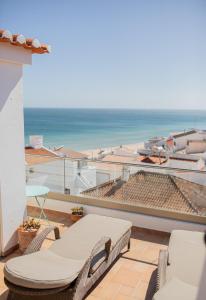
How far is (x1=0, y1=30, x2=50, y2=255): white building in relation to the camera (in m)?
4.04

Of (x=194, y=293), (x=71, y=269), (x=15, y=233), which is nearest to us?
(x=194, y=293)

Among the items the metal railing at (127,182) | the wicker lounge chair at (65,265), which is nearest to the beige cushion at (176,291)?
the wicker lounge chair at (65,265)

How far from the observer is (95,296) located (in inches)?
137

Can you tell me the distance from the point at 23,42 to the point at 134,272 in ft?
11.1

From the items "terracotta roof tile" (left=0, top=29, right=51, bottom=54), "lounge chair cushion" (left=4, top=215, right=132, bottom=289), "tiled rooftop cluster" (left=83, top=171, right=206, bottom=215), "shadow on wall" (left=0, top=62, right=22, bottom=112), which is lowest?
"lounge chair cushion" (left=4, top=215, right=132, bottom=289)

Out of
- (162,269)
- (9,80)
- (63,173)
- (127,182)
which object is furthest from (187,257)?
(63,173)

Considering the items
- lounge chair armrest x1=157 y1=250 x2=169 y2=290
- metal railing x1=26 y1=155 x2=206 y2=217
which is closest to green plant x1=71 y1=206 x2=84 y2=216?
metal railing x1=26 y1=155 x2=206 y2=217

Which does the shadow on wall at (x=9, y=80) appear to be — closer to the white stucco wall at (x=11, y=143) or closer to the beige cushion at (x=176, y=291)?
the white stucco wall at (x=11, y=143)

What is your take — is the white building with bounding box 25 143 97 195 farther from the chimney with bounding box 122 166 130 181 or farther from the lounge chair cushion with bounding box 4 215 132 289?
the lounge chair cushion with bounding box 4 215 132 289

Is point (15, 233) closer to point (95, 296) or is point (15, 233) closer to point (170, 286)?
point (95, 296)

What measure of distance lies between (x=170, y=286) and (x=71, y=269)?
3.31ft

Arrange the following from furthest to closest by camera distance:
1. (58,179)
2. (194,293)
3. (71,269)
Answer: (58,179) → (71,269) → (194,293)

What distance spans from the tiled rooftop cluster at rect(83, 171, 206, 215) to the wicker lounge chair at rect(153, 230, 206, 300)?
3.86 ft

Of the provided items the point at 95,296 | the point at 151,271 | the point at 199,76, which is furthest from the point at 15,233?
the point at 199,76
